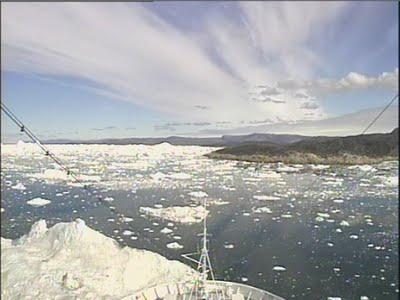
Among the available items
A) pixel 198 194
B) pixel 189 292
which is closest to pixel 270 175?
pixel 198 194

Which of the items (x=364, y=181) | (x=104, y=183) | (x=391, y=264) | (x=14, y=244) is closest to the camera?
(x=14, y=244)

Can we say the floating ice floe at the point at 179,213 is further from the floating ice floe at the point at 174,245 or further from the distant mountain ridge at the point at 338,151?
the distant mountain ridge at the point at 338,151

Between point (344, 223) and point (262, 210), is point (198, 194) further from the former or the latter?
point (344, 223)

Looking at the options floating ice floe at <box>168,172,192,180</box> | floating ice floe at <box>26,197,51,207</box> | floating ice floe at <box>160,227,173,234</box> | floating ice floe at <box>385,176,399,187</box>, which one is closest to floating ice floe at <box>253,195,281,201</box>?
floating ice floe at <box>160,227,173,234</box>

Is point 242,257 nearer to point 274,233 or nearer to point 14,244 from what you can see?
point 274,233

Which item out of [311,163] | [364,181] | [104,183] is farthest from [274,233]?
[311,163]

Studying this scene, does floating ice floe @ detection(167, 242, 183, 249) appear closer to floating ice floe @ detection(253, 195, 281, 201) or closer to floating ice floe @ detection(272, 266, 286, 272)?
floating ice floe @ detection(272, 266, 286, 272)
